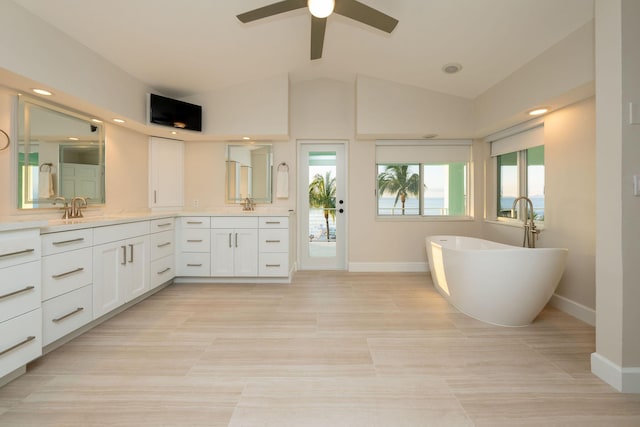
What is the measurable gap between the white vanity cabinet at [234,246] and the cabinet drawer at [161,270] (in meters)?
0.47

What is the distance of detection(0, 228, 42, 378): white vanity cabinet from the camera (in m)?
1.54

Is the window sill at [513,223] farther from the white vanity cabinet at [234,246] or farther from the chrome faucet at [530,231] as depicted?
the white vanity cabinet at [234,246]

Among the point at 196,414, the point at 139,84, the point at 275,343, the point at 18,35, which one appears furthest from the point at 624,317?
the point at 139,84

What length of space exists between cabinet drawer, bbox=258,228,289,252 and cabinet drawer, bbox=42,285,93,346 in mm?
1754

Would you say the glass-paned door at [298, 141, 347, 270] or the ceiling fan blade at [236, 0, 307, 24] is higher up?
the ceiling fan blade at [236, 0, 307, 24]

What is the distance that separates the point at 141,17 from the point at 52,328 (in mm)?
2476

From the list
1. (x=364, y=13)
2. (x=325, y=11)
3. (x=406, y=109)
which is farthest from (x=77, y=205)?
(x=406, y=109)

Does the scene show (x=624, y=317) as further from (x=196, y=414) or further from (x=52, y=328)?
(x=52, y=328)

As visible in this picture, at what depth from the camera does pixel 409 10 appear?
247 cm

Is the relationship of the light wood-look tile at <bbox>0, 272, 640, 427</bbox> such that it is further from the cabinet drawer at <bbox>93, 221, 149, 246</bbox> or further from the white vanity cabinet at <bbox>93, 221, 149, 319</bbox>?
the cabinet drawer at <bbox>93, 221, 149, 246</bbox>

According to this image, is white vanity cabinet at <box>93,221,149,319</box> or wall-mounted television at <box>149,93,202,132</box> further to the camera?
wall-mounted television at <box>149,93,202,132</box>

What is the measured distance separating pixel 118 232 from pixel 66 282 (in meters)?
0.62

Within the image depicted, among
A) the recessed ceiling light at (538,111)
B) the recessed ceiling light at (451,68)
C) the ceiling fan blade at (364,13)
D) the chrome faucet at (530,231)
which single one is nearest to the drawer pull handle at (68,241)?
the ceiling fan blade at (364,13)

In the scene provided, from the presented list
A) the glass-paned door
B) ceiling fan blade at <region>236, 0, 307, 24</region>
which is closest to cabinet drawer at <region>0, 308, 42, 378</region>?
ceiling fan blade at <region>236, 0, 307, 24</region>
